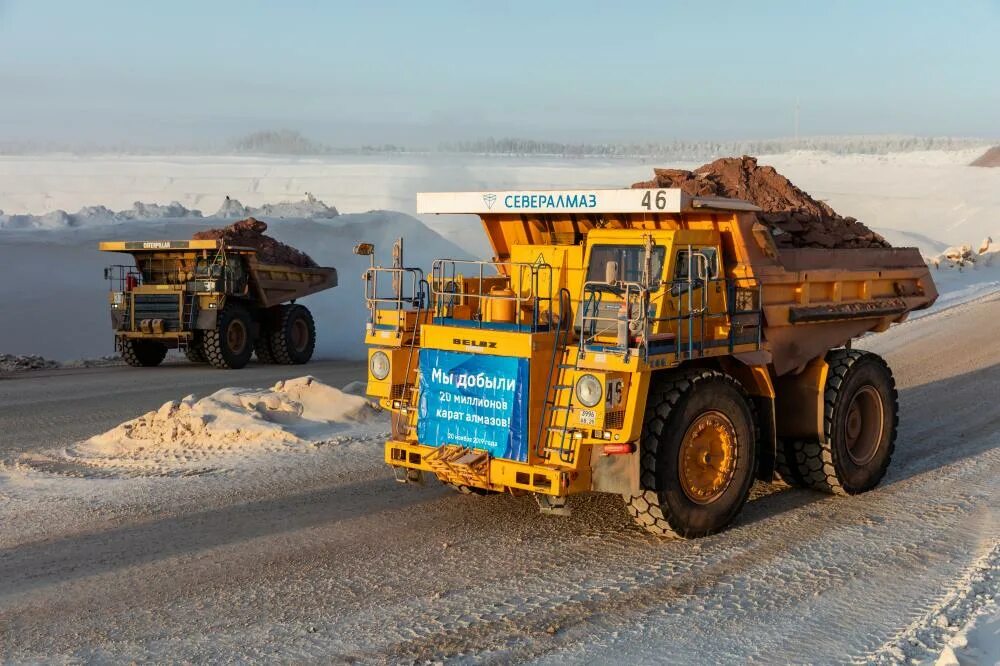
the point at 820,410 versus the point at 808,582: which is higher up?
the point at 820,410

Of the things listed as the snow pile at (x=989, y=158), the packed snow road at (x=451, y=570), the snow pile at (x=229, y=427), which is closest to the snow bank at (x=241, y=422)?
the snow pile at (x=229, y=427)

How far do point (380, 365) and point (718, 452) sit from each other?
8.64 ft

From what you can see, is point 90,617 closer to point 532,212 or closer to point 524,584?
point 524,584

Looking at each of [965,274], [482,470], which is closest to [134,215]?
[965,274]

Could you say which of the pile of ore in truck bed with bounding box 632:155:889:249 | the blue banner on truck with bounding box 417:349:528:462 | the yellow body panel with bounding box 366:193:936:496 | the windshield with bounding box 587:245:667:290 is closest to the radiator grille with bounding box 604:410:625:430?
the yellow body panel with bounding box 366:193:936:496

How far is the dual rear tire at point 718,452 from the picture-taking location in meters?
7.87

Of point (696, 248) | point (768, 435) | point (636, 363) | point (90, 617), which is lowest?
point (90, 617)

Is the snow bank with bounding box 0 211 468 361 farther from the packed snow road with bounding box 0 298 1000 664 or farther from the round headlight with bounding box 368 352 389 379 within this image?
the round headlight with bounding box 368 352 389 379

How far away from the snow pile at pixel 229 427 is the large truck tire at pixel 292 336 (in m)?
7.30

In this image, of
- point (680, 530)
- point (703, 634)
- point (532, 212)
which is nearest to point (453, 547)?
point (680, 530)

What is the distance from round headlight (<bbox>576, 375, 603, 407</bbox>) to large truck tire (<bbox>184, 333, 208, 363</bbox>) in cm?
1337

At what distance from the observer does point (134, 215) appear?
123 ft

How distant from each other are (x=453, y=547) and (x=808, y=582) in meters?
2.41

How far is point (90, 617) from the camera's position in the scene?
6.61 meters
